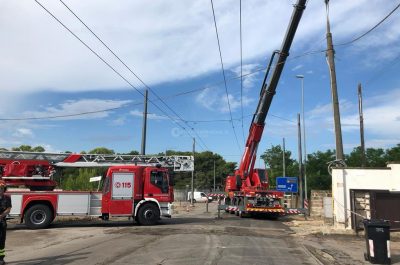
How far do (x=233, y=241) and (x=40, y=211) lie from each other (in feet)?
30.8

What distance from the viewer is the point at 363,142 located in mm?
32625

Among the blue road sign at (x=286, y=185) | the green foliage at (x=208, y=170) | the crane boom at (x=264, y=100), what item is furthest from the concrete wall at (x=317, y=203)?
the green foliage at (x=208, y=170)

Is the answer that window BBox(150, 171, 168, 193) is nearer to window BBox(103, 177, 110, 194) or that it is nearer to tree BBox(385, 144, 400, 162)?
window BBox(103, 177, 110, 194)

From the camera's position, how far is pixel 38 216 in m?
19.2

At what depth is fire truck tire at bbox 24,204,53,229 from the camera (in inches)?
751

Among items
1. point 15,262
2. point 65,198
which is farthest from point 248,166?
point 15,262

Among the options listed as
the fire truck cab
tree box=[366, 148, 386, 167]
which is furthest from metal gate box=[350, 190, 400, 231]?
tree box=[366, 148, 386, 167]

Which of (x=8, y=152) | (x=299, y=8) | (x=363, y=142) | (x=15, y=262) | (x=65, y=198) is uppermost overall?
(x=299, y=8)

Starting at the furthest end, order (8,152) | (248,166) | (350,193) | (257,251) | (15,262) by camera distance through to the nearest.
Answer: (248,166), (8,152), (350,193), (257,251), (15,262)

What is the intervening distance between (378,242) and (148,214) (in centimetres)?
1184

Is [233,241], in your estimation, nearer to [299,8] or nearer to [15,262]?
[15,262]

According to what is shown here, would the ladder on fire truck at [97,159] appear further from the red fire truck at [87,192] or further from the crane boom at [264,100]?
the crane boom at [264,100]

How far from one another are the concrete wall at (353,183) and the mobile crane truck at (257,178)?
748cm

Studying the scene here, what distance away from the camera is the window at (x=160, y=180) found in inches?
838
